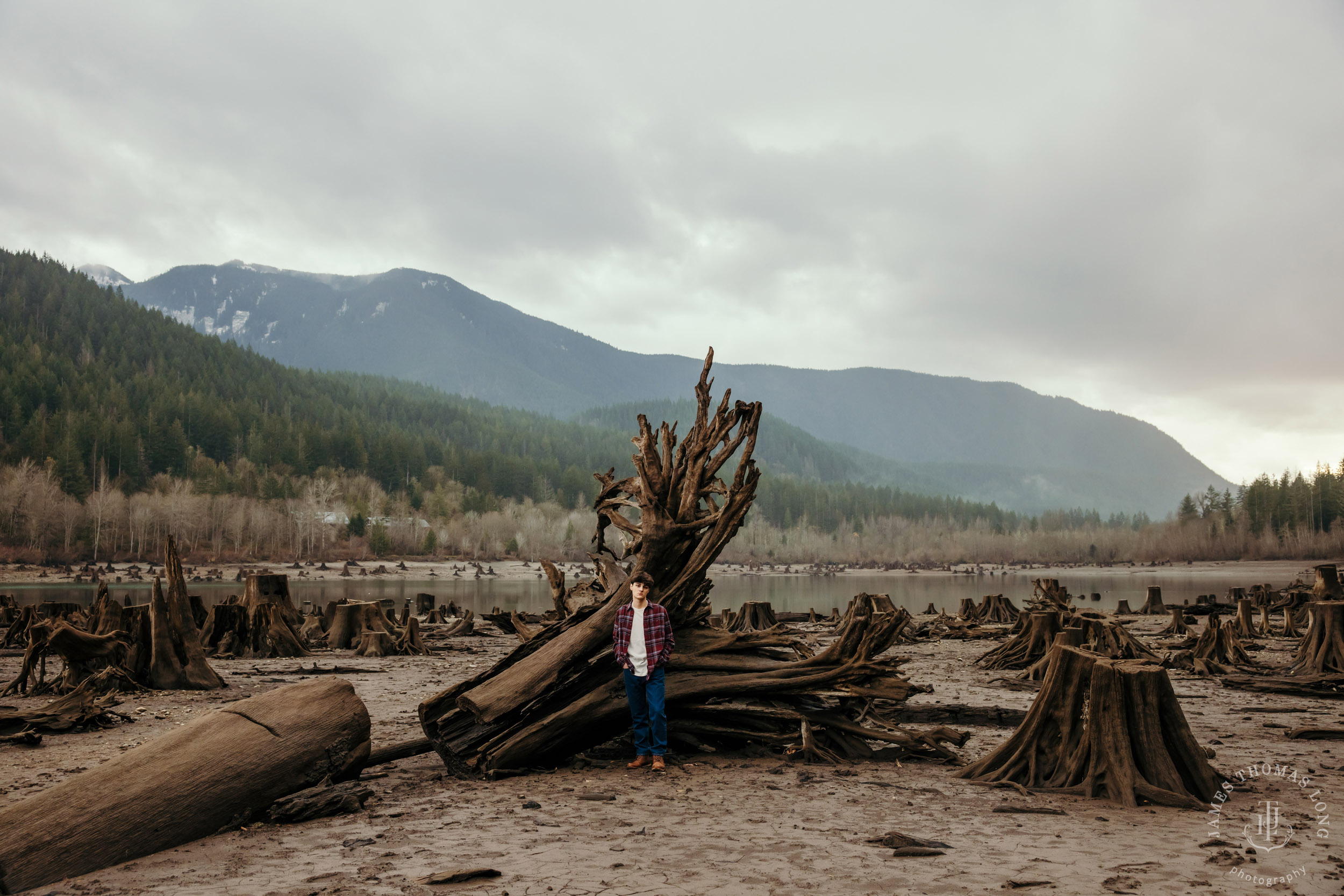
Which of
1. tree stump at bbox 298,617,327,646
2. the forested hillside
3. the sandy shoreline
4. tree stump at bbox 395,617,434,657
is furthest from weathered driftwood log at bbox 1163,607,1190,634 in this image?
the forested hillside

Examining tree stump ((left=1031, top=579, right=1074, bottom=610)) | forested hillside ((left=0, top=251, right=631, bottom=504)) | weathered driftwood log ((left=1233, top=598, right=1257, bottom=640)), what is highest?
forested hillside ((left=0, top=251, right=631, bottom=504))

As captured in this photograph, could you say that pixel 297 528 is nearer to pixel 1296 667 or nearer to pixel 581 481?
pixel 581 481

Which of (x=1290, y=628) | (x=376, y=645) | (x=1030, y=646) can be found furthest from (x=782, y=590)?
(x=1030, y=646)

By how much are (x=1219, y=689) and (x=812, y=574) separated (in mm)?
114444

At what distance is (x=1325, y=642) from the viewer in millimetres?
13492

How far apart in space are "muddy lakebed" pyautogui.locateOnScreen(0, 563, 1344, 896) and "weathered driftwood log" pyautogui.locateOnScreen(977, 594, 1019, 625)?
1787 centimetres

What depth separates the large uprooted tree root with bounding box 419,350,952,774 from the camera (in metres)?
8.13

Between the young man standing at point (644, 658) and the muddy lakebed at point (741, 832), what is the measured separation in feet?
1.17

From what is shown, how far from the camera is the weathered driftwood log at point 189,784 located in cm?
518

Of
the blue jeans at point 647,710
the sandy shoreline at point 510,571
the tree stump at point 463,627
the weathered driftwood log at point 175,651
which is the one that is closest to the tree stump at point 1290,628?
the blue jeans at point 647,710

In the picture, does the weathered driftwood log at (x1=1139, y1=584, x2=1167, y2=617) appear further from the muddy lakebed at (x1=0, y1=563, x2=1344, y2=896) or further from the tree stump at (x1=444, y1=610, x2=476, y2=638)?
the tree stump at (x1=444, y1=610, x2=476, y2=638)

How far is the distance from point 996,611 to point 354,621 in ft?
71.9

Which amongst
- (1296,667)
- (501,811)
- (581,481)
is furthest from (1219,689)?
(581,481)

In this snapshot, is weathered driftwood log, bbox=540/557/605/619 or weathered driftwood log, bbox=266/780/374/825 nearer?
weathered driftwood log, bbox=266/780/374/825
